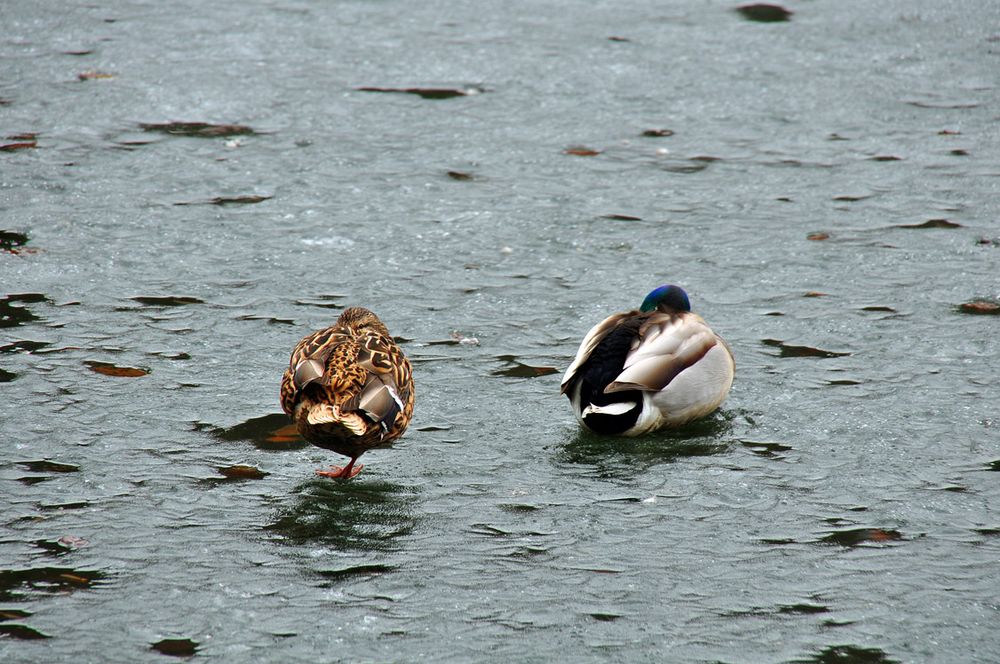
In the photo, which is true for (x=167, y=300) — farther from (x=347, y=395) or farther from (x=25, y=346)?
(x=347, y=395)

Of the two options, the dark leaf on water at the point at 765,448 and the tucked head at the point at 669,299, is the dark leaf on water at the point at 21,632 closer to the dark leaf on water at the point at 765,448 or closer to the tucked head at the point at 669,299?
the dark leaf on water at the point at 765,448

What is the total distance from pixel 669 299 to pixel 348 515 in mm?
2029

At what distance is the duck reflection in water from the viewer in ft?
14.3

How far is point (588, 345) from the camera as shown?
538 centimetres

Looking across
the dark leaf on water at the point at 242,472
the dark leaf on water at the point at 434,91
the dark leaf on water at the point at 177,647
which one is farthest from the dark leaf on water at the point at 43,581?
the dark leaf on water at the point at 434,91

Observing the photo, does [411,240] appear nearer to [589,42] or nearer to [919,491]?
[919,491]

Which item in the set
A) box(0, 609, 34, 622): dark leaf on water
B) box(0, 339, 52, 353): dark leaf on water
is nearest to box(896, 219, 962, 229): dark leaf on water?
box(0, 339, 52, 353): dark leaf on water

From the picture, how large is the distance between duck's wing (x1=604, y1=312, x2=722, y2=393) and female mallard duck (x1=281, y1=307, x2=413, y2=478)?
894mm

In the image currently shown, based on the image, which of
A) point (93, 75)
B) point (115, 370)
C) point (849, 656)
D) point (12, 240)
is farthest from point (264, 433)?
point (93, 75)

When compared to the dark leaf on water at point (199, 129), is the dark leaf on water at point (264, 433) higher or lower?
lower

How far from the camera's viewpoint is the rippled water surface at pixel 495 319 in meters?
3.96

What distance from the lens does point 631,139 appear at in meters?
8.91

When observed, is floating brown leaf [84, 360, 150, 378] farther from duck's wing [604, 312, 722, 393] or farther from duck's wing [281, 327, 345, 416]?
duck's wing [604, 312, 722, 393]

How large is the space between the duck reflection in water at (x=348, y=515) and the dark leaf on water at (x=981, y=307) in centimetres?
316
